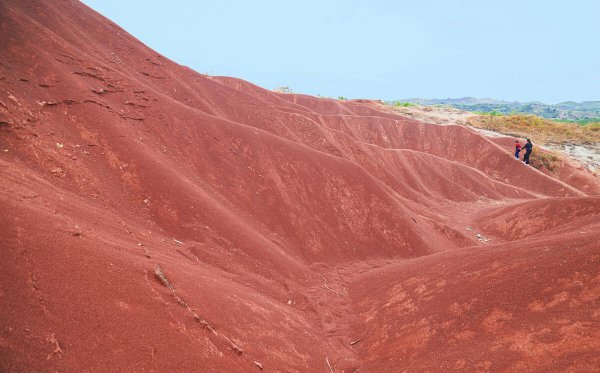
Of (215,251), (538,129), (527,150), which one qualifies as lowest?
(215,251)

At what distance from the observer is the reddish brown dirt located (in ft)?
15.7

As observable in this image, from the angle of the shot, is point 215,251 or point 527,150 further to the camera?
point 527,150

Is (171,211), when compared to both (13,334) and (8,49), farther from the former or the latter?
(8,49)

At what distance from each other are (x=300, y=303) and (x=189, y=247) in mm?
3314

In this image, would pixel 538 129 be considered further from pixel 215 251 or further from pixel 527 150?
pixel 215 251

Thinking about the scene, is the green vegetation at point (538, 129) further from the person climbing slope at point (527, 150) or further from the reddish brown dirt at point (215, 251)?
the reddish brown dirt at point (215, 251)

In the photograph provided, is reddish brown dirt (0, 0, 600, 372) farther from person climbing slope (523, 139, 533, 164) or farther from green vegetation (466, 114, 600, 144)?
green vegetation (466, 114, 600, 144)

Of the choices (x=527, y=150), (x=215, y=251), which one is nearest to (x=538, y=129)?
(x=527, y=150)

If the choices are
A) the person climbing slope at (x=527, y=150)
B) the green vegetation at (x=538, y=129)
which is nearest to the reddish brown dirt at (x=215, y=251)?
the person climbing slope at (x=527, y=150)

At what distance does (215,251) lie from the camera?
31.8 feet

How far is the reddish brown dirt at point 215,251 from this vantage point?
4.78 m

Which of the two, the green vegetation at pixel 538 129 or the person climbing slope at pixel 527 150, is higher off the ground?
the green vegetation at pixel 538 129

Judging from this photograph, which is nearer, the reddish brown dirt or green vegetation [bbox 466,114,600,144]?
the reddish brown dirt

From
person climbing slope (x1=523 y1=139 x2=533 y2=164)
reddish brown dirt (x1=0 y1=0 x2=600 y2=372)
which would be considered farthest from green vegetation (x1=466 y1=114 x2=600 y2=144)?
reddish brown dirt (x1=0 y1=0 x2=600 y2=372)
